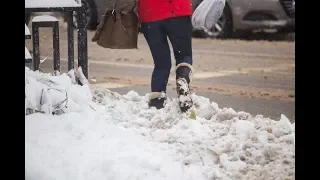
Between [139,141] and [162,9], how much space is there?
2.91 ft

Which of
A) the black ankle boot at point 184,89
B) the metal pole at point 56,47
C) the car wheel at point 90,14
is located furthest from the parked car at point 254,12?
the black ankle boot at point 184,89

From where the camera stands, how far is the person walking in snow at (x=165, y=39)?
12.7ft

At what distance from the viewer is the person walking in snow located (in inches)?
153

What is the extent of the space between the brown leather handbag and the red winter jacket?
0.20 feet

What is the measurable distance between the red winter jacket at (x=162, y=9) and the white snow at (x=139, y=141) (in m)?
0.51

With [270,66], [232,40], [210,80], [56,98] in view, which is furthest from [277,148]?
[232,40]

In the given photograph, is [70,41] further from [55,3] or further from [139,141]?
[139,141]

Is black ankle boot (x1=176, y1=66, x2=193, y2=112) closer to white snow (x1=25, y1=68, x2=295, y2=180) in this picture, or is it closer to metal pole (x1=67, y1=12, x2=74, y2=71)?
white snow (x1=25, y1=68, x2=295, y2=180)

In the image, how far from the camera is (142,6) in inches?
155

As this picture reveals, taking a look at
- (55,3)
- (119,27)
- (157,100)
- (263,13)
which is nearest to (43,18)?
(55,3)

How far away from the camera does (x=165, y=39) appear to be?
3.99m

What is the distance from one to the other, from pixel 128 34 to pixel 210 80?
6.94ft

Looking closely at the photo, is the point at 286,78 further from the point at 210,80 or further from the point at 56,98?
the point at 56,98

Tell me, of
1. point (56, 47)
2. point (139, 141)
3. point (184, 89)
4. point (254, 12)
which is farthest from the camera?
point (254, 12)
